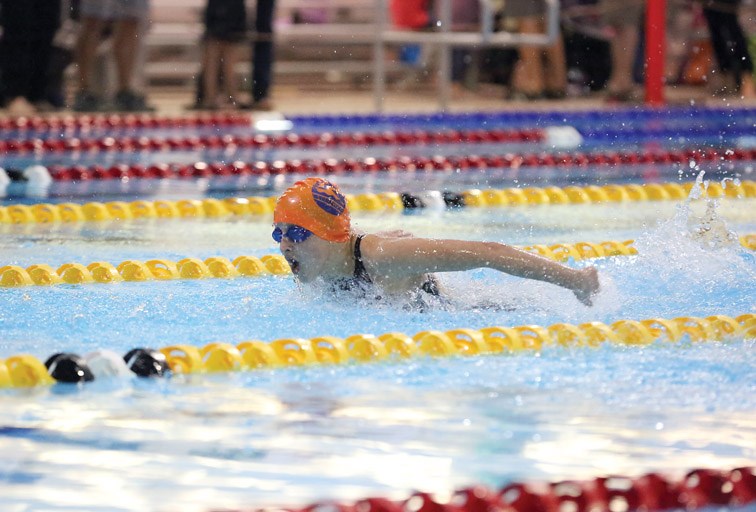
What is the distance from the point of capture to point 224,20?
9.88 meters

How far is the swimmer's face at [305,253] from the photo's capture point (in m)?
4.16

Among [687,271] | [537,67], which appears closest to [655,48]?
[537,67]

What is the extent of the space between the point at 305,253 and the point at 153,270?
95 centimetres

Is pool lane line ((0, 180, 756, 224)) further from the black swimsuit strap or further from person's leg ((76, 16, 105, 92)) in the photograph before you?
person's leg ((76, 16, 105, 92))

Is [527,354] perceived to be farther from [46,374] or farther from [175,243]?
[175,243]

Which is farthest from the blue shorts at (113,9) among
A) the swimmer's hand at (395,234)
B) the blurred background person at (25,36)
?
the swimmer's hand at (395,234)

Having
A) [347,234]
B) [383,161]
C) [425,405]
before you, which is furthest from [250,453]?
[383,161]

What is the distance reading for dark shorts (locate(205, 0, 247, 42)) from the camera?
9883 millimetres

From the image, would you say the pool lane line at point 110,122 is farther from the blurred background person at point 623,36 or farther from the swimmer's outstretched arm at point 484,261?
the swimmer's outstretched arm at point 484,261

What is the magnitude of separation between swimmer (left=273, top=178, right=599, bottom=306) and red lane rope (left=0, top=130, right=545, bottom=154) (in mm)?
4240

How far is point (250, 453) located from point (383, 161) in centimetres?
495

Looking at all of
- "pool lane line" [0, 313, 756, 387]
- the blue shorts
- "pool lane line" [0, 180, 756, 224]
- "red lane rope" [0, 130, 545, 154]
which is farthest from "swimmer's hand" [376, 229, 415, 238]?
the blue shorts

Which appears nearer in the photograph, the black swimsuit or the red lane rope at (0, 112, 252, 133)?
the black swimsuit

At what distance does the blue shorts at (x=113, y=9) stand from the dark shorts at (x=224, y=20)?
50cm
